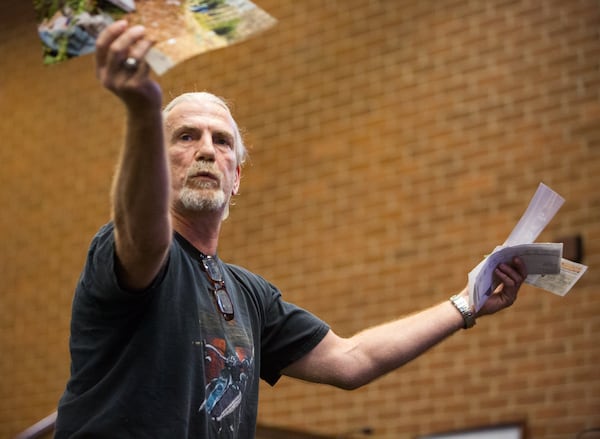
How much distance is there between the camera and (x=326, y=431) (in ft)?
18.9

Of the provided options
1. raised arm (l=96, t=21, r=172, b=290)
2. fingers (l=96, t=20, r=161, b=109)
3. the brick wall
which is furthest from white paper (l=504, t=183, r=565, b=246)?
the brick wall

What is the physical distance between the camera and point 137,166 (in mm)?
1927

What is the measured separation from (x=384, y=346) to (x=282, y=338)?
28 centimetres

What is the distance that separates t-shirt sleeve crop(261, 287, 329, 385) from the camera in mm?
2673

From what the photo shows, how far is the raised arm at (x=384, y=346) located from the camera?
2.70 m

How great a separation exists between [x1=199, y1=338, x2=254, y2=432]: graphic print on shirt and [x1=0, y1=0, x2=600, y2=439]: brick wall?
122 inches

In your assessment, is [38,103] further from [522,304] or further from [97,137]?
[522,304]

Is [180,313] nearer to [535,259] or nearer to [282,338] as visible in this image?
[282,338]

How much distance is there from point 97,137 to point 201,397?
527 centimetres

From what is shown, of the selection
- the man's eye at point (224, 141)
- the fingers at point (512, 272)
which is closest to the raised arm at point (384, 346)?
the fingers at point (512, 272)

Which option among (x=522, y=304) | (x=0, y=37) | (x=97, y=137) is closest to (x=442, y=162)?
(x=522, y=304)

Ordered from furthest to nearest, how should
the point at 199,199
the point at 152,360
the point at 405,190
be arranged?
the point at 405,190 < the point at 199,199 < the point at 152,360

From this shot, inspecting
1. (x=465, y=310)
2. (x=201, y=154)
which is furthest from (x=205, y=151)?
(x=465, y=310)

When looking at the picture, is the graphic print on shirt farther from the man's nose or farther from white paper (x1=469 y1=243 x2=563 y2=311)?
white paper (x1=469 y1=243 x2=563 y2=311)
